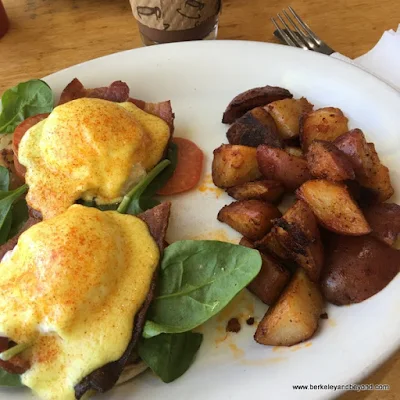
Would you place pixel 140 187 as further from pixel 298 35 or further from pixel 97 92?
pixel 298 35


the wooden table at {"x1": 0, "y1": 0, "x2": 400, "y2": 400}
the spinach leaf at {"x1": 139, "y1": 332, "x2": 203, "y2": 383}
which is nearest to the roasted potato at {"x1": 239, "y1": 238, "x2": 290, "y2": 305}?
the spinach leaf at {"x1": 139, "y1": 332, "x2": 203, "y2": 383}

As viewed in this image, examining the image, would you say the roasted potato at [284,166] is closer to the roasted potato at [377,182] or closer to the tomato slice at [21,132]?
the roasted potato at [377,182]

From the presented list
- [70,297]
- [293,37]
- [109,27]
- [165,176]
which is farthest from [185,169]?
[109,27]

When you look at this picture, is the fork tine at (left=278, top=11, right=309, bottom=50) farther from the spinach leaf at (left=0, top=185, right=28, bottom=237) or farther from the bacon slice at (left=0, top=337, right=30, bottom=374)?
the bacon slice at (left=0, top=337, right=30, bottom=374)

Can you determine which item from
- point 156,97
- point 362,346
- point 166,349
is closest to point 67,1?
point 156,97

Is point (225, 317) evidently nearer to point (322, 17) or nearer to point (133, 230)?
point (133, 230)
